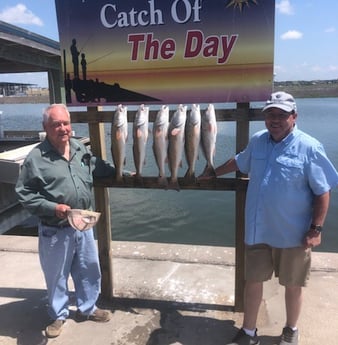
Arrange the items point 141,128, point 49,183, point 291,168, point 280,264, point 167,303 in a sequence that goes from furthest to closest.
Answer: point 167,303 → point 141,128 → point 49,183 → point 280,264 → point 291,168

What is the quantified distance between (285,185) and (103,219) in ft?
5.42

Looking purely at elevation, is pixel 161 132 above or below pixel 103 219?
above

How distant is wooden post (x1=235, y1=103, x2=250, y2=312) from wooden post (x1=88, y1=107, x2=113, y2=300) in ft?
3.73

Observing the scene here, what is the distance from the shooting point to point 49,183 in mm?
2674

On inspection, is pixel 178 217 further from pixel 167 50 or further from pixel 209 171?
pixel 167 50

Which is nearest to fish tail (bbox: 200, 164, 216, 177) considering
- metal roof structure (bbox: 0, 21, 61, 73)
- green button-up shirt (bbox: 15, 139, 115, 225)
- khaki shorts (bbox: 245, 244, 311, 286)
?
khaki shorts (bbox: 245, 244, 311, 286)

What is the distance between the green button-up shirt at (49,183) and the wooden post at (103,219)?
38cm

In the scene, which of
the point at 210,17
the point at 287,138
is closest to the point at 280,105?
the point at 287,138

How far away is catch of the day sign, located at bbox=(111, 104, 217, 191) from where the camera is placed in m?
2.69

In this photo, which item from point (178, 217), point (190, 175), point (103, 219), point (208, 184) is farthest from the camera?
point (178, 217)

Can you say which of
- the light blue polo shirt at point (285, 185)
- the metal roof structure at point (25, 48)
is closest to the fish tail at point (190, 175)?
the light blue polo shirt at point (285, 185)

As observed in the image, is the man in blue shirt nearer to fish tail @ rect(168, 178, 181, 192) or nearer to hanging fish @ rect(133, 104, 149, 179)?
fish tail @ rect(168, 178, 181, 192)

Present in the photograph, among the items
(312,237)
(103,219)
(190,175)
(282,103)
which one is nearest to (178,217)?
(103,219)

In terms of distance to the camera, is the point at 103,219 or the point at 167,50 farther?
the point at 103,219
